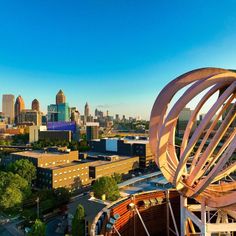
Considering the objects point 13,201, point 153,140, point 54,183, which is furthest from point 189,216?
point 54,183

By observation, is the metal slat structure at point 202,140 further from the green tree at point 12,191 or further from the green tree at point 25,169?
the green tree at point 25,169

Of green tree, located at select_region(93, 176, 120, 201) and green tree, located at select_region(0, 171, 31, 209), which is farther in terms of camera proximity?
Result: green tree, located at select_region(93, 176, 120, 201)

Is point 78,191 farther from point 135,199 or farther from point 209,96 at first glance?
point 209,96

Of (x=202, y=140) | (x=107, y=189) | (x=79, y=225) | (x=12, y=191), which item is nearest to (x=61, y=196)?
(x=12, y=191)

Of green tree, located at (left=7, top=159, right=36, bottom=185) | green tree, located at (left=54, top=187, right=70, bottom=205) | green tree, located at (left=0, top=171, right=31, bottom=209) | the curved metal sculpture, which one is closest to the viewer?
the curved metal sculpture

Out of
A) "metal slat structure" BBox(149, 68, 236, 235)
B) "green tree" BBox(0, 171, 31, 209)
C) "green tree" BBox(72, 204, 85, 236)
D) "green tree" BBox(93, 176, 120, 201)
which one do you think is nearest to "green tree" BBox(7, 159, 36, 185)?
"green tree" BBox(0, 171, 31, 209)

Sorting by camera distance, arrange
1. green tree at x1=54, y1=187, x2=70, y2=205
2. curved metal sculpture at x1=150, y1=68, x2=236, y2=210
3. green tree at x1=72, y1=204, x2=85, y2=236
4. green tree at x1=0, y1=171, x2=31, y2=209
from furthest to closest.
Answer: green tree at x1=54, y1=187, x2=70, y2=205
green tree at x1=0, y1=171, x2=31, y2=209
green tree at x1=72, y1=204, x2=85, y2=236
curved metal sculpture at x1=150, y1=68, x2=236, y2=210

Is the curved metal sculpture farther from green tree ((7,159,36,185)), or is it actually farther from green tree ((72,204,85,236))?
green tree ((7,159,36,185))

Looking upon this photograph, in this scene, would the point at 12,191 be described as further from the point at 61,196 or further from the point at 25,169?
the point at 25,169
